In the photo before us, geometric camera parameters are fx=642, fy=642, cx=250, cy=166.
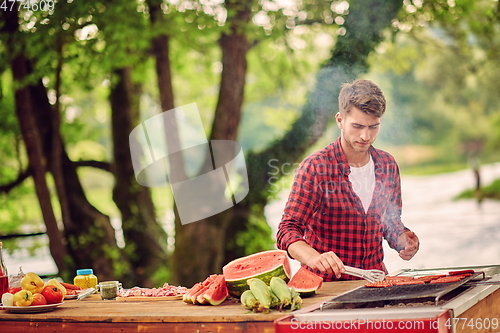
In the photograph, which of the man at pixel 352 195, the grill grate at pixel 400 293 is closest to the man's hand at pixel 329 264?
the grill grate at pixel 400 293

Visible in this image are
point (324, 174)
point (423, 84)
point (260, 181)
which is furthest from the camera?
point (423, 84)

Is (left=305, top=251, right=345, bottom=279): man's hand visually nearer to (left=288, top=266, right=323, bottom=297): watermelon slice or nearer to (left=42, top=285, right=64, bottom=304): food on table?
(left=288, top=266, right=323, bottom=297): watermelon slice

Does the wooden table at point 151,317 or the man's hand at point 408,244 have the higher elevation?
the man's hand at point 408,244

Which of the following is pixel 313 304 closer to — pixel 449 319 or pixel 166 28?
pixel 449 319

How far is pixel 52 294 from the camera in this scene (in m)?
2.79

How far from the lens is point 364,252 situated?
Answer: 123 inches

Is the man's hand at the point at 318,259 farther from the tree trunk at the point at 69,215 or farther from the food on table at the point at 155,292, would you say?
the tree trunk at the point at 69,215

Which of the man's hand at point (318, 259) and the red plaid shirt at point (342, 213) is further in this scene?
the red plaid shirt at point (342, 213)

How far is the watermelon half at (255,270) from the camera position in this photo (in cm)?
264

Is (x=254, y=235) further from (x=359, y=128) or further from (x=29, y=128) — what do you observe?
(x=359, y=128)

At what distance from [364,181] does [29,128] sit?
184 inches

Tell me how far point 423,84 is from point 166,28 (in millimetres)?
4531

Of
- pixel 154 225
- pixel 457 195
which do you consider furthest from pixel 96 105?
pixel 457 195

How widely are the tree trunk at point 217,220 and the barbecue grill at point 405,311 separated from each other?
463 cm
